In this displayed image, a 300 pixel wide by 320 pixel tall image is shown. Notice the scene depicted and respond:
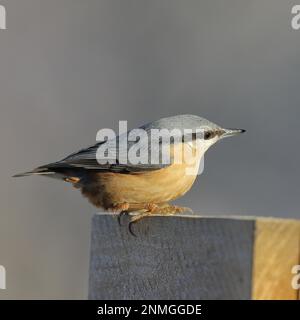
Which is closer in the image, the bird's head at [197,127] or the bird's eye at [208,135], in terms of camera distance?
the bird's head at [197,127]

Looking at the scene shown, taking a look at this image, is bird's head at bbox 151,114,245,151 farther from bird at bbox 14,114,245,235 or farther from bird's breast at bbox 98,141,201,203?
bird's breast at bbox 98,141,201,203

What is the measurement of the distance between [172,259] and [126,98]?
274 centimetres

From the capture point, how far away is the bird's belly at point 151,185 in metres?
3.09

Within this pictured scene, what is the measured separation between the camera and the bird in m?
3.09

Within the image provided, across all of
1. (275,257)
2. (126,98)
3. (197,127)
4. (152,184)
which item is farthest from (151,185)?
(126,98)

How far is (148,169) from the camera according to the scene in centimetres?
314

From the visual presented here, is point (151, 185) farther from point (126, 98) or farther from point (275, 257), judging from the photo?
point (126, 98)

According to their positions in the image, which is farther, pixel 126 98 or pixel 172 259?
pixel 126 98

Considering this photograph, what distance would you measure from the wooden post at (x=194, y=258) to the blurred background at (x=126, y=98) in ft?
6.33

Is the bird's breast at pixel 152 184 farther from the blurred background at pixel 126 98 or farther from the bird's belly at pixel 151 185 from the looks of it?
the blurred background at pixel 126 98

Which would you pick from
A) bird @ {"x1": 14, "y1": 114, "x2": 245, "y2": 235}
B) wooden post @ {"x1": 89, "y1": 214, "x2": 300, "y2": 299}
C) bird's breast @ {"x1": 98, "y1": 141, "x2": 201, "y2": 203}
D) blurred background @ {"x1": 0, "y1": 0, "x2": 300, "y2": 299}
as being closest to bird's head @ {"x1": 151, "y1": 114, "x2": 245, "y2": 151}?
bird @ {"x1": 14, "y1": 114, "x2": 245, "y2": 235}

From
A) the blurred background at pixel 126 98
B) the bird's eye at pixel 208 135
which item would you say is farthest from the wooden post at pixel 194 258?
the blurred background at pixel 126 98

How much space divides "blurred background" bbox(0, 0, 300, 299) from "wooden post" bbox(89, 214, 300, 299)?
193 centimetres

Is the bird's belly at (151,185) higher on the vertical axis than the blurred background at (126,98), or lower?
lower
